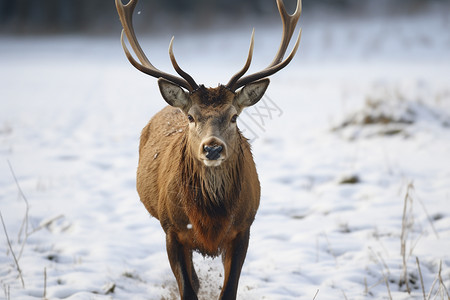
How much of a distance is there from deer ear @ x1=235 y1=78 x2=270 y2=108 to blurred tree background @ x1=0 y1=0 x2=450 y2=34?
152ft

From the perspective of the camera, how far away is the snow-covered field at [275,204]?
3.90m

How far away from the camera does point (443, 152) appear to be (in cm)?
749

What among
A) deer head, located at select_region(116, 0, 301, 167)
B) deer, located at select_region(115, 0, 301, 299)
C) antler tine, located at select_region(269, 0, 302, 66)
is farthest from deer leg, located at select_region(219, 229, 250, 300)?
antler tine, located at select_region(269, 0, 302, 66)

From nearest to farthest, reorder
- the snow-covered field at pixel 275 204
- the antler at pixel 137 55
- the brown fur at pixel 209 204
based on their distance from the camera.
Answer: the brown fur at pixel 209 204
the antler at pixel 137 55
the snow-covered field at pixel 275 204

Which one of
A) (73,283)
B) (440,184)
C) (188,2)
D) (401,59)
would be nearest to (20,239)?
(73,283)

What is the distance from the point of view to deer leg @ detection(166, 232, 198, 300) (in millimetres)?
3207

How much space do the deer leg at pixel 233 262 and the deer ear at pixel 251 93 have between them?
108 centimetres

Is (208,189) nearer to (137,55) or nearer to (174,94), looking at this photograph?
(174,94)

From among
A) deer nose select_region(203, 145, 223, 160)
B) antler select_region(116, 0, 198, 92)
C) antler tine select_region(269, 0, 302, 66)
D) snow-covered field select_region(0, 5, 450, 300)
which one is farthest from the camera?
antler tine select_region(269, 0, 302, 66)

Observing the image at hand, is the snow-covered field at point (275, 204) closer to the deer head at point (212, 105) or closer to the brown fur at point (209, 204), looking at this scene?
the deer head at point (212, 105)

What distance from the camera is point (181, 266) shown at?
329 cm

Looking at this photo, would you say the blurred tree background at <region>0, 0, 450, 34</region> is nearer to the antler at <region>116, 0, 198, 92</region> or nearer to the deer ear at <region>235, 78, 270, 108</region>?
the antler at <region>116, 0, 198, 92</region>

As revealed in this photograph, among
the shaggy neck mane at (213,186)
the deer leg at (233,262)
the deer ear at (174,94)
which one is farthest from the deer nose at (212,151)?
the deer leg at (233,262)

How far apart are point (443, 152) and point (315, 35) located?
32.6m
